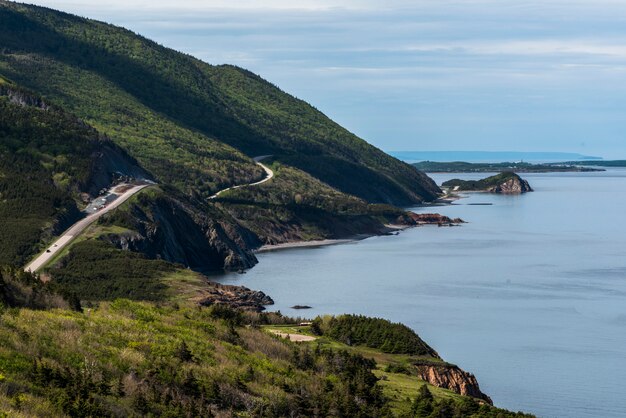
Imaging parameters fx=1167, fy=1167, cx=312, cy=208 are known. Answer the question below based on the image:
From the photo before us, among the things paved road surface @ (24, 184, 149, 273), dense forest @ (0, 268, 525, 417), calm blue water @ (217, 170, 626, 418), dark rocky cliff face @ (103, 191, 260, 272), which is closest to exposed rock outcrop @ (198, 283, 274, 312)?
calm blue water @ (217, 170, 626, 418)

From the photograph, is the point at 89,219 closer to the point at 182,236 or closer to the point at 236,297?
the point at 182,236

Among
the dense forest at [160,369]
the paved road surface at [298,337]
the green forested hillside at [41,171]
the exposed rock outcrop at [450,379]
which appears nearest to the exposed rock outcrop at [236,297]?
the green forested hillside at [41,171]

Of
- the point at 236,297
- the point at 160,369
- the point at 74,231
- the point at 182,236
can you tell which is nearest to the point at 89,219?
the point at 74,231

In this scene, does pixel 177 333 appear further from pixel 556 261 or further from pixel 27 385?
pixel 556 261

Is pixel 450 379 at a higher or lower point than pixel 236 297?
higher

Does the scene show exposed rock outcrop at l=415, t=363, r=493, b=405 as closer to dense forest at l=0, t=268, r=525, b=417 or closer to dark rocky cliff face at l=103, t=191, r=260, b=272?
dense forest at l=0, t=268, r=525, b=417

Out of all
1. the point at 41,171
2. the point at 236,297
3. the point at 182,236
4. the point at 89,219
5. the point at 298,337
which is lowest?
the point at 236,297
